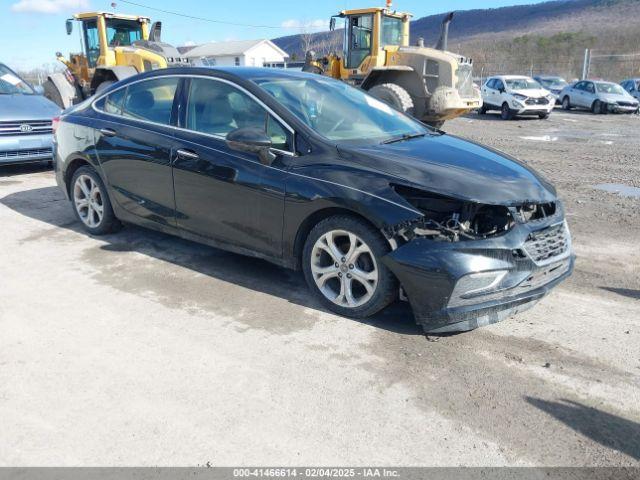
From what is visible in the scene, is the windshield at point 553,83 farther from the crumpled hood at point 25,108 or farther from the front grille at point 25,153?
the front grille at point 25,153

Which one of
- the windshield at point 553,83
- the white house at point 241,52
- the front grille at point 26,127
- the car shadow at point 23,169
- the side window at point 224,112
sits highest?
the white house at point 241,52

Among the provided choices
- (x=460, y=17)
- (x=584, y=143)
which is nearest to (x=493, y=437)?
(x=584, y=143)


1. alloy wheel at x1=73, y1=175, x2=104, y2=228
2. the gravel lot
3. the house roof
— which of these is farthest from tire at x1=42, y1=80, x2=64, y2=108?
the house roof

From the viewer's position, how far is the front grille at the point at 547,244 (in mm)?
3520

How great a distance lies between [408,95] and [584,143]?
4.59 meters

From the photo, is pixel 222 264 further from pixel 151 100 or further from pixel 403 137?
pixel 403 137

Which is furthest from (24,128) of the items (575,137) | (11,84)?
(575,137)

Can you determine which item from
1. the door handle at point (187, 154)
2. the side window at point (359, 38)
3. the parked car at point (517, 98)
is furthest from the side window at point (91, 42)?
the parked car at point (517, 98)

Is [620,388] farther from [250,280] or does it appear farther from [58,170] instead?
[58,170]

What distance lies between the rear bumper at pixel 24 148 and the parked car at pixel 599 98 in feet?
71.3

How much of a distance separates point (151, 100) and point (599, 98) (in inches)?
896

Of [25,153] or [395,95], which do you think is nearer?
[25,153]

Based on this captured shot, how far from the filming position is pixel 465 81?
13969 mm

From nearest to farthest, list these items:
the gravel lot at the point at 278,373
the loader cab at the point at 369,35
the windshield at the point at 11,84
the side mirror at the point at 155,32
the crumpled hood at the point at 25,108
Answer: the gravel lot at the point at 278,373 < the crumpled hood at the point at 25,108 < the windshield at the point at 11,84 < the loader cab at the point at 369,35 < the side mirror at the point at 155,32
